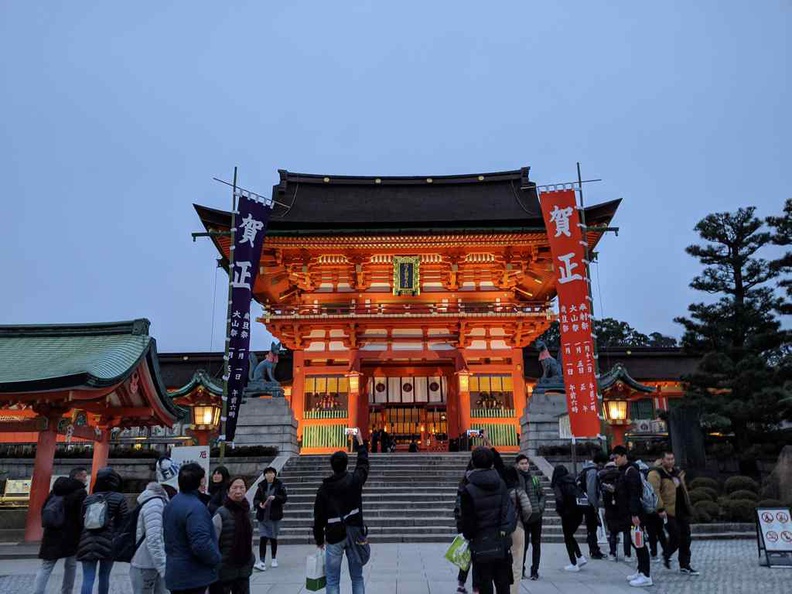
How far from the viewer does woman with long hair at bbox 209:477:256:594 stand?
17.3ft

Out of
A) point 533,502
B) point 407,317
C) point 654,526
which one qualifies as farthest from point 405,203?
point 654,526

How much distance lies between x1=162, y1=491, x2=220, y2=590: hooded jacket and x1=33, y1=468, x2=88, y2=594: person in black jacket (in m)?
2.97

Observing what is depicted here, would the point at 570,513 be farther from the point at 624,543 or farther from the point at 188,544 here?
the point at 188,544

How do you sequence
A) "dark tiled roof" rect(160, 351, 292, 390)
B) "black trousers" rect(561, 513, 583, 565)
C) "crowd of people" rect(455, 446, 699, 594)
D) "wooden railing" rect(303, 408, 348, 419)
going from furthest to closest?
"dark tiled roof" rect(160, 351, 292, 390), "wooden railing" rect(303, 408, 348, 419), "black trousers" rect(561, 513, 583, 565), "crowd of people" rect(455, 446, 699, 594)

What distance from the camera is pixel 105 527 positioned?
21.0ft

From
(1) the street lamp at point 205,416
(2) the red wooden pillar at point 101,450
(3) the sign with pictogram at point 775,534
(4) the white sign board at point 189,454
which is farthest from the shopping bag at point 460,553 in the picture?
(1) the street lamp at point 205,416

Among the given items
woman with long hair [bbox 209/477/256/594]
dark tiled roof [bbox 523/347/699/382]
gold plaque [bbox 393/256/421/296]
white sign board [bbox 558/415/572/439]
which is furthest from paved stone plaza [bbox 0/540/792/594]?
dark tiled roof [bbox 523/347/699/382]

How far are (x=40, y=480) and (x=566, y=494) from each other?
36.1 feet

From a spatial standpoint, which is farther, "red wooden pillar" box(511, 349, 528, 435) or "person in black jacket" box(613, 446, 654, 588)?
"red wooden pillar" box(511, 349, 528, 435)

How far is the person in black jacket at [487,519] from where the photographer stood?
218 inches

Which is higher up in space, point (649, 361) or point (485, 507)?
point (649, 361)

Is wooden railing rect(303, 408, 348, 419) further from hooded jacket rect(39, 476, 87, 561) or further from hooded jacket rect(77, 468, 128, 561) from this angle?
hooded jacket rect(77, 468, 128, 561)

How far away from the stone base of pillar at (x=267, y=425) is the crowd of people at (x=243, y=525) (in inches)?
437

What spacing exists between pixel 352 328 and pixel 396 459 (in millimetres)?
7419
